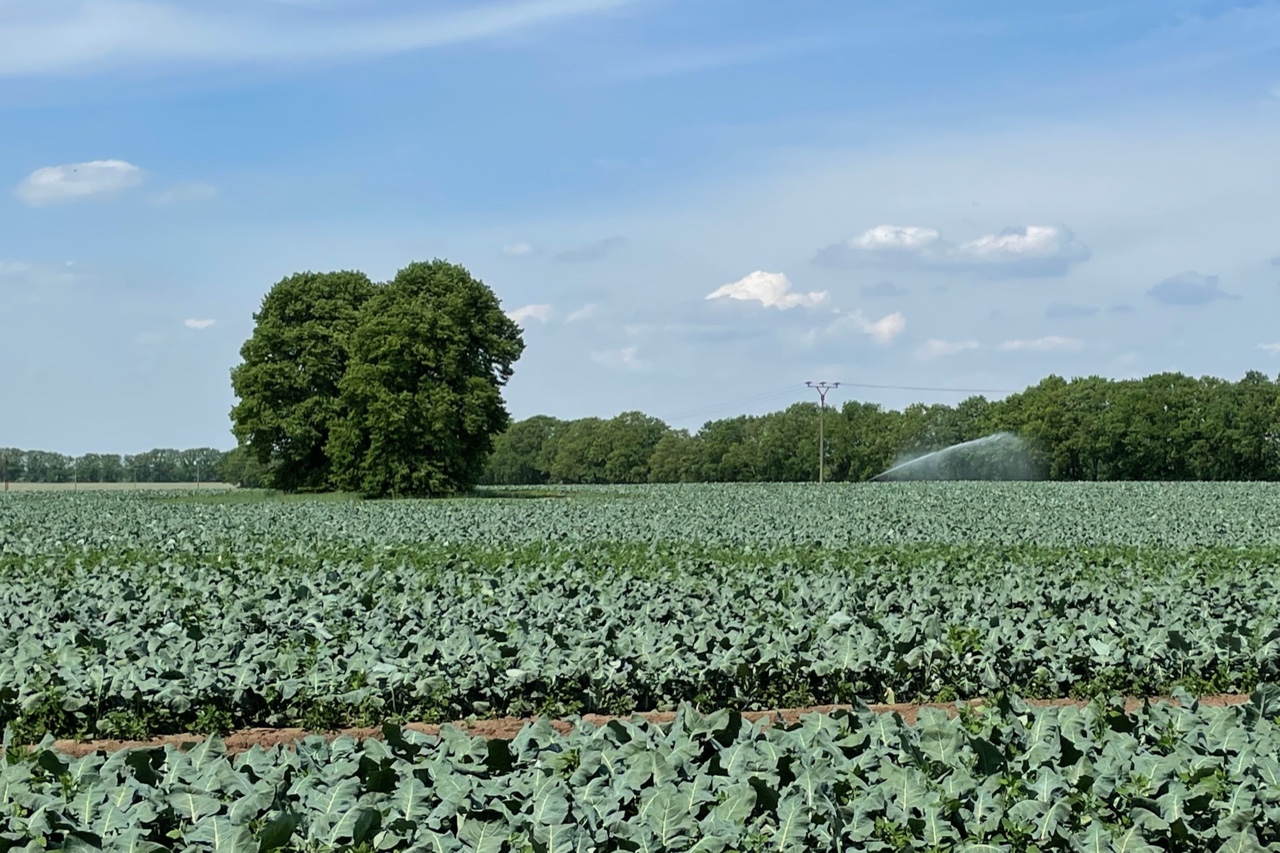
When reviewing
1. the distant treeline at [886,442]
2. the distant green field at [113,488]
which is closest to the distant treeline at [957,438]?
the distant treeline at [886,442]

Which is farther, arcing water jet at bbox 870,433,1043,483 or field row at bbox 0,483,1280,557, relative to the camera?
arcing water jet at bbox 870,433,1043,483

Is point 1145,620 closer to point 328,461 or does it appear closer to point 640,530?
point 640,530

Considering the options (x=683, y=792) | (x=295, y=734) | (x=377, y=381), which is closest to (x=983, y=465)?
(x=377, y=381)

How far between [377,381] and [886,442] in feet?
242

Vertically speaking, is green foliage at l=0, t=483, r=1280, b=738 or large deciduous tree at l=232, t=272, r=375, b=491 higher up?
large deciduous tree at l=232, t=272, r=375, b=491

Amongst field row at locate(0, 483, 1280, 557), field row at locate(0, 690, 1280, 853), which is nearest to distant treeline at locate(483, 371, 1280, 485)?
field row at locate(0, 483, 1280, 557)

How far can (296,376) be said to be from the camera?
60.8 metres

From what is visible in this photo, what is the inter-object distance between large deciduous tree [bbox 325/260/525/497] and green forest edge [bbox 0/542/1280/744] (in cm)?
2942

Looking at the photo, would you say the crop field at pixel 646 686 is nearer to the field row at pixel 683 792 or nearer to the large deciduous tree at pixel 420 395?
the field row at pixel 683 792

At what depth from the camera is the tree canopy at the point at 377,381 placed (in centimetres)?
5534

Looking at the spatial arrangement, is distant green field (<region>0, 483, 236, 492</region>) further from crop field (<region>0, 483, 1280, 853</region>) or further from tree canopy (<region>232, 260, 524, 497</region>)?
crop field (<region>0, 483, 1280, 853</region>)

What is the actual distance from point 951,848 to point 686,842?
118 cm

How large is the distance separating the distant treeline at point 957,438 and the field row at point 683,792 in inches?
3651

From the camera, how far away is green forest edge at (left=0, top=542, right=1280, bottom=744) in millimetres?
10906
